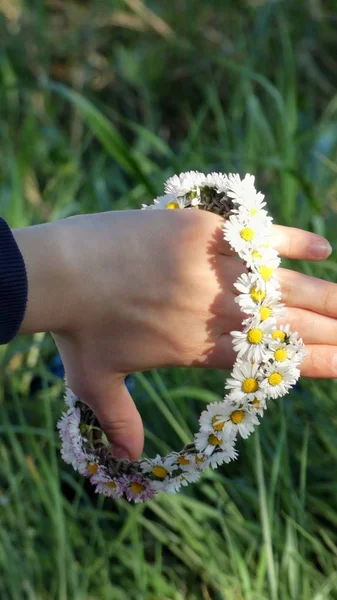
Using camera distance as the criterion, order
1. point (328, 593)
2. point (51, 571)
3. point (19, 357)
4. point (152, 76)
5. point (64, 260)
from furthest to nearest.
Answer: point (152, 76) < point (19, 357) < point (51, 571) < point (328, 593) < point (64, 260)

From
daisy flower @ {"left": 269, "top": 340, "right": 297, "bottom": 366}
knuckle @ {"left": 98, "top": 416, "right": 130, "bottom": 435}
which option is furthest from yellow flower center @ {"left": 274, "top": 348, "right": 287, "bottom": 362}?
knuckle @ {"left": 98, "top": 416, "right": 130, "bottom": 435}

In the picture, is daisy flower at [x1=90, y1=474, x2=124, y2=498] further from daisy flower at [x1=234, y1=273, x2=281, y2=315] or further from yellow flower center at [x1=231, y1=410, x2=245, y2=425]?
daisy flower at [x1=234, y1=273, x2=281, y2=315]

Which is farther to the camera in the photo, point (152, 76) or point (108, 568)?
point (152, 76)

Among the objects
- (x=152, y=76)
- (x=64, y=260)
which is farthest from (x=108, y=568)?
(x=152, y=76)

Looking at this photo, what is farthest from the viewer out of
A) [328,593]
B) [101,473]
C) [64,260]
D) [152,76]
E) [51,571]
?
[152,76]

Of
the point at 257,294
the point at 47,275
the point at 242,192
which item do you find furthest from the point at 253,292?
the point at 47,275

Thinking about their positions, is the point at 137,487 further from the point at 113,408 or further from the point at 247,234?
the point at 247,234

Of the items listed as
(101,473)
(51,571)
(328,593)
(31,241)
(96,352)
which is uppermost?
(31,241)

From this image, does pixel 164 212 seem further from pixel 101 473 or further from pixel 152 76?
pixel 152 76

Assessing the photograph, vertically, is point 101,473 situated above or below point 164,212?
below
